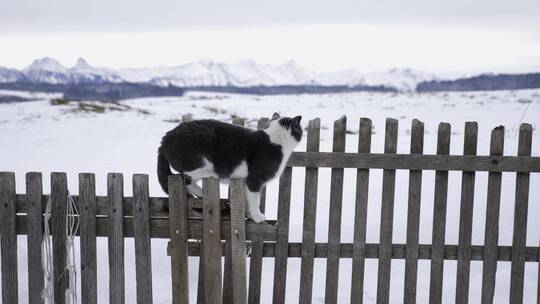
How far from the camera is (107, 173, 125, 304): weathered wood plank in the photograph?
3.49m

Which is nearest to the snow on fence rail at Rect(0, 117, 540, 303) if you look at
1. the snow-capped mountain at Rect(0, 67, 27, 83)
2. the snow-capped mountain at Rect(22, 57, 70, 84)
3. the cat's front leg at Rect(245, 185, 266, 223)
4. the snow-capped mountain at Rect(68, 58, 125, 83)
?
the cat's front leg at Rect(245, 185, 266, 223)

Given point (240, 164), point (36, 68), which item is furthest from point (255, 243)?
point (36, 68)

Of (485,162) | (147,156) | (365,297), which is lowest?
(365,297)

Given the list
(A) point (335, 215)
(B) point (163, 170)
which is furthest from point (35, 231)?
(A) point (335, 215)

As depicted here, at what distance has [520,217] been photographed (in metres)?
4.46

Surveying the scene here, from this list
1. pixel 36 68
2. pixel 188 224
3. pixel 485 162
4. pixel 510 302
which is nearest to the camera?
pixel 188 224

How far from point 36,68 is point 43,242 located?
21570 centimetres

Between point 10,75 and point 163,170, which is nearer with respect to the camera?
point 163,170

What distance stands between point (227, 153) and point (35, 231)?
140 centimetres

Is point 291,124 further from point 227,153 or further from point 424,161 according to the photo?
point 424,161

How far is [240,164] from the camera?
3.82 metres

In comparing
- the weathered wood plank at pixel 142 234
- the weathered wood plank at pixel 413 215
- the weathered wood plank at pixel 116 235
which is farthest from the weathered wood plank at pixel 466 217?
the weathered wood plank at pixel 116 235

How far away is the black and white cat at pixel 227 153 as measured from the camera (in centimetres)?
364

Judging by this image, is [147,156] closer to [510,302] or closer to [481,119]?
[510,302]
